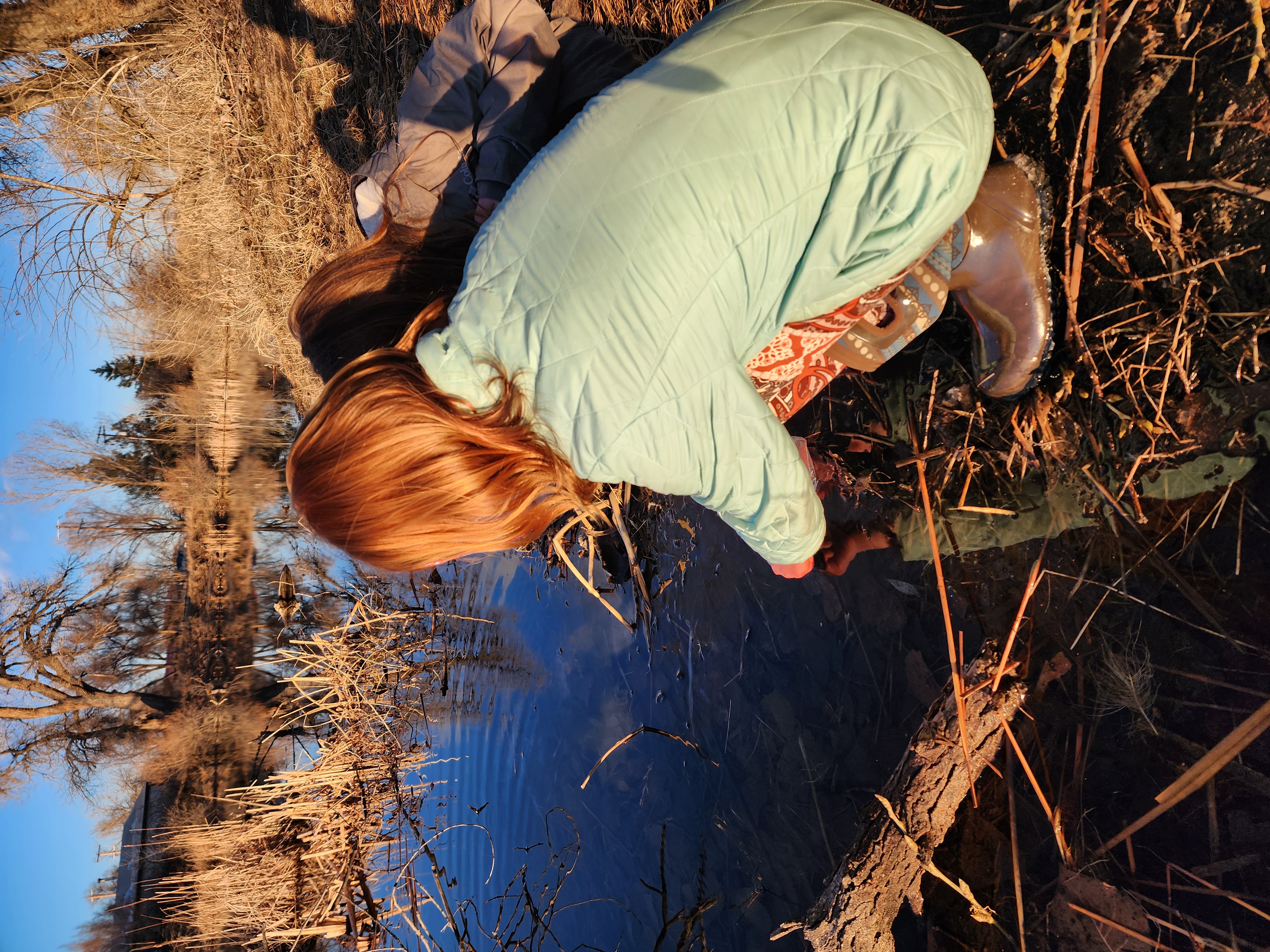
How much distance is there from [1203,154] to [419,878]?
18.3 feet

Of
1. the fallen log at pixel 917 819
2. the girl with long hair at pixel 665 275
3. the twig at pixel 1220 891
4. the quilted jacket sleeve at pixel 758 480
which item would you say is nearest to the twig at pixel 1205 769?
the twig at pixel 1220 891

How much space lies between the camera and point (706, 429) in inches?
42.9

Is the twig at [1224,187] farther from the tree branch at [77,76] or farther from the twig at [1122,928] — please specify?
the tree branch at [77,76]

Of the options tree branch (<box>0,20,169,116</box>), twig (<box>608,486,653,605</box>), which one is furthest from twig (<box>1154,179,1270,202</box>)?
tree branch (<box>0,20,169,116</box>)

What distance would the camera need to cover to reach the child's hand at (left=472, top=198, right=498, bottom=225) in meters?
1.43

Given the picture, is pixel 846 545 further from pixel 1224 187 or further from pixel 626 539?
pixel 1224 187

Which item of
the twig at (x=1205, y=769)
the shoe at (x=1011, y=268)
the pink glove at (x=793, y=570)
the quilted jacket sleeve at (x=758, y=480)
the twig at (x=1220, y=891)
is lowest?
the twig at (x=1220, y=891)

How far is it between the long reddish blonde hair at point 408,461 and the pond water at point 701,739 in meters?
1.59

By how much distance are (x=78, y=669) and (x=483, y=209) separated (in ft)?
26.4

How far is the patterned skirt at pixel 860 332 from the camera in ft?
4.93

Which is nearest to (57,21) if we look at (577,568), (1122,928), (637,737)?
(577,568)

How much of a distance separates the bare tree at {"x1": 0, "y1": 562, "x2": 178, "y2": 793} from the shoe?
7.74 metres

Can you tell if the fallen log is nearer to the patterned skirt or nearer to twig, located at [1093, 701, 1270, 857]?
twig, located at [1093, 701, 1270, 857]

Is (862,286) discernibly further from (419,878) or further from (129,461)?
(129,461)
